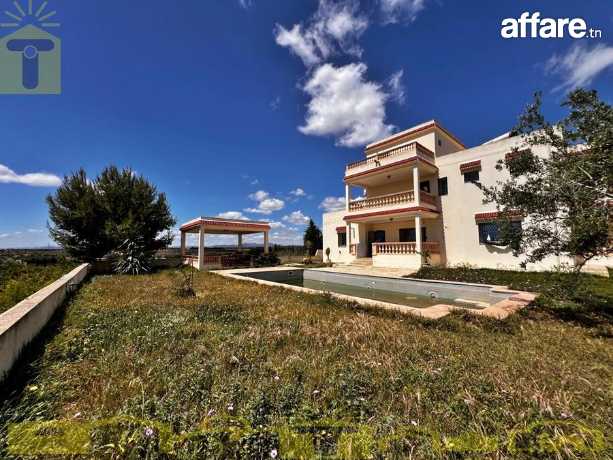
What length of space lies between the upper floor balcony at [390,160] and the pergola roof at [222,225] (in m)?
7.87

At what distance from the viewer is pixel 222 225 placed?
17.0 meters

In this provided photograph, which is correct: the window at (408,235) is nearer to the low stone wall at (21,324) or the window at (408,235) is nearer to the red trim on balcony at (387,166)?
the red trim on balcony at (387,166)

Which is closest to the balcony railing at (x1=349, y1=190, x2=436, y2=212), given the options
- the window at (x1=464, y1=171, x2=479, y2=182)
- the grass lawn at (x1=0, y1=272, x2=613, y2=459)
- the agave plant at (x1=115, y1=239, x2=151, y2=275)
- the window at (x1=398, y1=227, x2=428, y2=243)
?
the window at (x1=464, y1=171, x2=479, y2=182)

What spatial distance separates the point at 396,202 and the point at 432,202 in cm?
220

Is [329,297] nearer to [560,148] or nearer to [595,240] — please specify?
[595,240]

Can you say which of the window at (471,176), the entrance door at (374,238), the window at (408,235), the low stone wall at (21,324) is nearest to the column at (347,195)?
the entrance door at (374,238)

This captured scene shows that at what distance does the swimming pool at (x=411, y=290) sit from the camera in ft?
25.2

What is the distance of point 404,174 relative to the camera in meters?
15.5

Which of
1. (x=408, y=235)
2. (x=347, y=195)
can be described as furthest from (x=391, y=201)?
(x=347, y=195)

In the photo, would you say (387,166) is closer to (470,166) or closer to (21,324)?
(470,166)

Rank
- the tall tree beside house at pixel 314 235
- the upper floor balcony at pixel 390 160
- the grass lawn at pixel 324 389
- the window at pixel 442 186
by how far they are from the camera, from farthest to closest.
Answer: the tall tree beside house at pixel 314 235, the window at pixel 442 186, the upper floor balcony at pixel 390 160, the grass lawn at pixel 324 389

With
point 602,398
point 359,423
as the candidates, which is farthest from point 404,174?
point 359,423

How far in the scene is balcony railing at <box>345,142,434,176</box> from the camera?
45.9ft

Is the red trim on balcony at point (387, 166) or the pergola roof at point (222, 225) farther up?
the red trim on balcony at point (387, 166)
